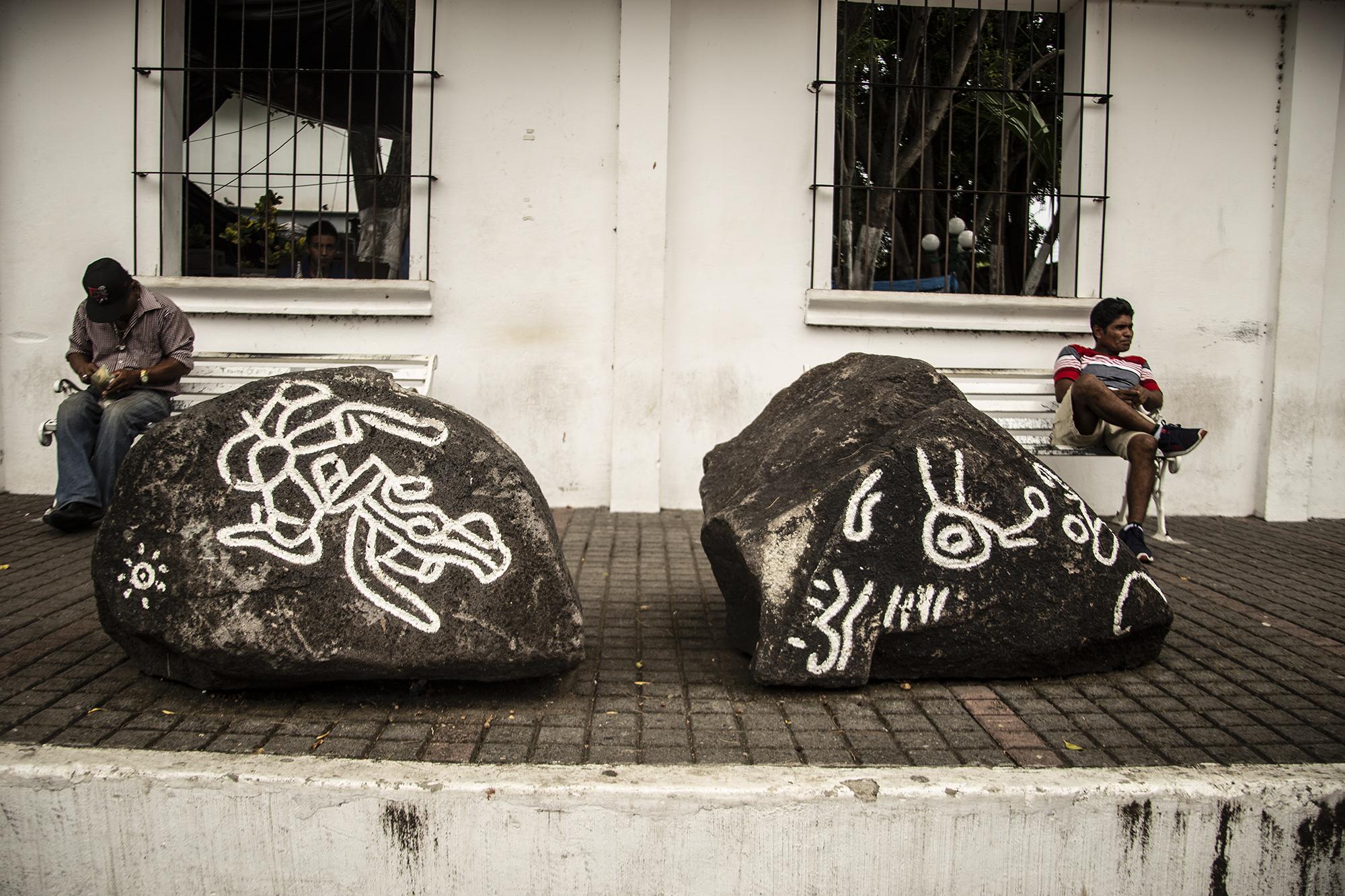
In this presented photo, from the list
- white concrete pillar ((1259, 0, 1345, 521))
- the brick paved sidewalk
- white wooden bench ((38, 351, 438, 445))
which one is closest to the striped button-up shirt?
white wooden bench ((38, 351, 438, 445))

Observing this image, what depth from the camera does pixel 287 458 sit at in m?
3.17

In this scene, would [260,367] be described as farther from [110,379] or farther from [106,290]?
[106,290]

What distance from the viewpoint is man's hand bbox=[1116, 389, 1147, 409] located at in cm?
554

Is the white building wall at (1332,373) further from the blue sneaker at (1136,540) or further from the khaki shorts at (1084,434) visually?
the blue sneaker at (1136,540)

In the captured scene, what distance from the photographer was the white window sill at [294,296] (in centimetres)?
619

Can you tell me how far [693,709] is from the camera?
3172mm

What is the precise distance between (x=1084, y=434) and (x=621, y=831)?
4.23 metres

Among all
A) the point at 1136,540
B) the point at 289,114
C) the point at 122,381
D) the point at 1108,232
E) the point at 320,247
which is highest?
the point at 289,114

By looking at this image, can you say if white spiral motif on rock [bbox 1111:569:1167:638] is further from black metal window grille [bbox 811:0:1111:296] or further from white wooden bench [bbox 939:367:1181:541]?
black metal window grille [bbox 811:0:1111:296]

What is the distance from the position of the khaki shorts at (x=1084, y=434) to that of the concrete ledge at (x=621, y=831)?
3211mm

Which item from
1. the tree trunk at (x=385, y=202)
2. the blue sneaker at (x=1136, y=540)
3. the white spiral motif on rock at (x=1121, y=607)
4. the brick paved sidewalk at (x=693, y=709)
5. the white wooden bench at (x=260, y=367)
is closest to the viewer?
the brick paved sidewalk at (x=693, y=709)

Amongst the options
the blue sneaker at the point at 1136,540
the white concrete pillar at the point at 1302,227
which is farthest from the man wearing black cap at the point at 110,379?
the white concrete pillar at the point at 1302,227

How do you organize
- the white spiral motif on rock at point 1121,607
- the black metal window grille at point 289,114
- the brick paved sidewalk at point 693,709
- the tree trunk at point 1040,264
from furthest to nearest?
the tree trunk at point 1040,264 < the black metal window grille at point 289,114 < the white spiral motif on rock at point 1121,607 < the brick paved sidewalk at point 693,709

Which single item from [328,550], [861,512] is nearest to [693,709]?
[861,512]
